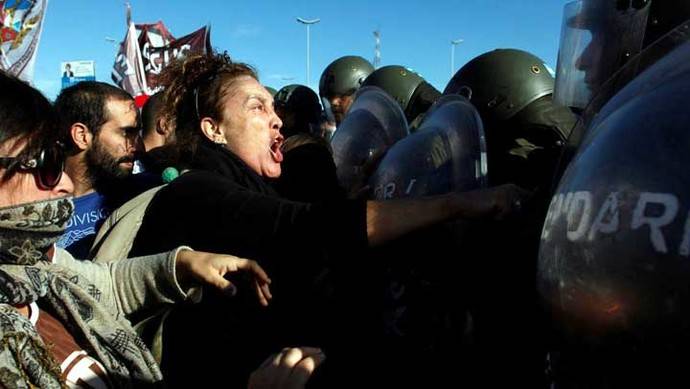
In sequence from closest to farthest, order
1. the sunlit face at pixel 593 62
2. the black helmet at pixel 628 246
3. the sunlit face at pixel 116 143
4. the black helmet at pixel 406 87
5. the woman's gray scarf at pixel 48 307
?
1. the black helmet at pixel 628 246
2. the woman's gray scarf at pixel 48 307
3. the sunlit face at pixel 593 62
4. the sunlit face at pixel 116 143
5. the black helmet at pixel 406 87

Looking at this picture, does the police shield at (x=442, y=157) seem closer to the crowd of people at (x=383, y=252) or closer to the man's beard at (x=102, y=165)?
the crowd of people at (x=383, y=252)

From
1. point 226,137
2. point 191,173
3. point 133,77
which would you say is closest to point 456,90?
point 226,137

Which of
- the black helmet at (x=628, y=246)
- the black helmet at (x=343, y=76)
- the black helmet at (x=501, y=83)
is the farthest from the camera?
the black helmet at (x=343, y=76)

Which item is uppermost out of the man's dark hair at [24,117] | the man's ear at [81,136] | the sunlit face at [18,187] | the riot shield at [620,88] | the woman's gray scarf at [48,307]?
the riot shield at [620,88]

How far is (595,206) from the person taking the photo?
915 millimetres

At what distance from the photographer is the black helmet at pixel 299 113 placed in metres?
5.22

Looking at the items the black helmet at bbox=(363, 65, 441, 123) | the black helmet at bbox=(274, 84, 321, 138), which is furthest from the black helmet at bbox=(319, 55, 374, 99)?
the black helmet at bbox=(274, 84, 321, 138)

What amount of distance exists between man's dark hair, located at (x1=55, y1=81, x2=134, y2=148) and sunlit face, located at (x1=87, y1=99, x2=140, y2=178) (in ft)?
0.10

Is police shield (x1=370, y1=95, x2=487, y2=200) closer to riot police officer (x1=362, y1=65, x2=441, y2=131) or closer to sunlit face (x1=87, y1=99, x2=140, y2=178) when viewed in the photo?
sunlit face (x1=87, y1=99, x2=140, y2=178)

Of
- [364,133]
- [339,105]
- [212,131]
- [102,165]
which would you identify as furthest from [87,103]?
[339,105]

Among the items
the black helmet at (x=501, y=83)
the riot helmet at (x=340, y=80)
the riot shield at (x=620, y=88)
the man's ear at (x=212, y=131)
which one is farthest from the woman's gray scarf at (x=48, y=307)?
the riot helmet at (x=340, y=80)

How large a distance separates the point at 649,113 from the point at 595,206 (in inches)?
5.8

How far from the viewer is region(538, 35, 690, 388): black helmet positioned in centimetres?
81

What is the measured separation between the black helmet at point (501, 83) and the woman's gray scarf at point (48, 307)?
2.13 meters
